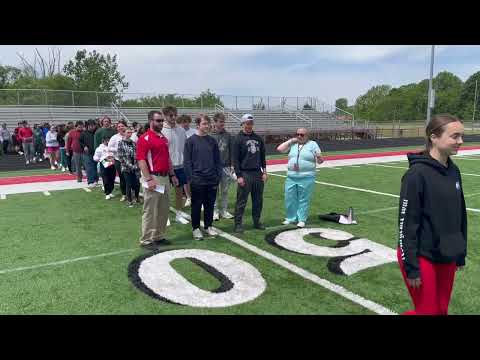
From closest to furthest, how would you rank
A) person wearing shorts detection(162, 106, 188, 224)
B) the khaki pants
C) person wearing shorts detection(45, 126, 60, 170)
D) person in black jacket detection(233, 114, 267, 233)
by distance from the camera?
1. the khaki pants
2. person in black jacket detection(233, 114, 267, 233)
3. person wearing shorts detection(162, 106, 188, 224)
4. person wearing shorts detection(45, 126, 60, 170)

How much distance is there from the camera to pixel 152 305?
3.77 metres

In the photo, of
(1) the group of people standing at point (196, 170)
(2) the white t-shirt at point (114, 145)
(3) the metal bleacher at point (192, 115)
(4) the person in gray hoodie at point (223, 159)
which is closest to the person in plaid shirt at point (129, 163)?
(2) the white t-shirt at point (114, 145)

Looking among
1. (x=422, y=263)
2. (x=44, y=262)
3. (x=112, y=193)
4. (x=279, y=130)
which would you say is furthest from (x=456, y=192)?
(x=279, y=130)

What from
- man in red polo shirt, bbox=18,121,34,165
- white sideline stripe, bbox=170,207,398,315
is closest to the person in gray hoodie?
white sideline stripe, bbox=170,207,398,315

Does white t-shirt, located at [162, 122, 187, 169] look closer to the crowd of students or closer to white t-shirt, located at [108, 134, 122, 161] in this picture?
the crowd of students

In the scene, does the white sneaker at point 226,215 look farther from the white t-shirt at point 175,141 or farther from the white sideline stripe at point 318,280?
the white sideline stripe at point 318,280

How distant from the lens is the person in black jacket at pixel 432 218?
2533 millimetres

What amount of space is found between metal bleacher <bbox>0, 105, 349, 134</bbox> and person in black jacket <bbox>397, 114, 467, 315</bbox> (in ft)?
87.5

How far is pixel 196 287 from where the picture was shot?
4195 millimetres

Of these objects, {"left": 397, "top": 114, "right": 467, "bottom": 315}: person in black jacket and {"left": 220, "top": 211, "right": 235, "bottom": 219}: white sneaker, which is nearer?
{"left": 397, "top": 114, "right": 467, "bottom": 315}: person in black jacket

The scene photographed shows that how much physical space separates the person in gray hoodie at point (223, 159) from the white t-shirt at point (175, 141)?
0.64m

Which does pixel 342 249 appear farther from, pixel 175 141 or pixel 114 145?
pixel 114 145

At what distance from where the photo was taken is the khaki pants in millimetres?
5539

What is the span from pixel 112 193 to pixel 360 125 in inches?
1279
